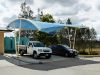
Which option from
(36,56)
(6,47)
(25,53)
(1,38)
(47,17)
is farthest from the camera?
(47,17)

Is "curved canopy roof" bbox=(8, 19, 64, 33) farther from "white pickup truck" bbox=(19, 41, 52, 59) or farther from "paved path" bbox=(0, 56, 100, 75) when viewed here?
"paved path" bbox=(0, 56, 100, 75)

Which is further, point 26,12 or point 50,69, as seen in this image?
point 26,12

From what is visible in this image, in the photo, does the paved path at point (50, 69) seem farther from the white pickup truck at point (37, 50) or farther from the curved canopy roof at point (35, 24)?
the curved canopy roof at point (35, 24)

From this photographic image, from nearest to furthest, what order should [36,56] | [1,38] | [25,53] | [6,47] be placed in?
1. [36,56]
2. [25,53]
3. [1,38]
4. [6,47]

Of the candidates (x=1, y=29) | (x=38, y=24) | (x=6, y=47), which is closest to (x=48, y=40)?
(x=6, y=47)

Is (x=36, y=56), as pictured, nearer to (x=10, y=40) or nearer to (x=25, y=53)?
(x=25, y=53)

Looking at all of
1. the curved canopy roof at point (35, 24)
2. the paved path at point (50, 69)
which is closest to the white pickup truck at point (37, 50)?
the curved canopy roof at point (35, 24)

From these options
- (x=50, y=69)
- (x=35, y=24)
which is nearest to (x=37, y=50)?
(x=35, y=24)

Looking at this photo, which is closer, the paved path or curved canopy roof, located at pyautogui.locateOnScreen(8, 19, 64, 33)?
the paved path

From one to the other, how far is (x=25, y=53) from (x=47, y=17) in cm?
1077

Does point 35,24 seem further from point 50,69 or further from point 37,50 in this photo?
point 50,69

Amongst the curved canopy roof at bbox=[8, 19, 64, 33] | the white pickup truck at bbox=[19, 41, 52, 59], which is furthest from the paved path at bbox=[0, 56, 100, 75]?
the curved canopy roof at bbox=[8, 19, 64, 33]

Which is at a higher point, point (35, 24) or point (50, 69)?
point (35, 24)

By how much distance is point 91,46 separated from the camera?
4003 centimetres
